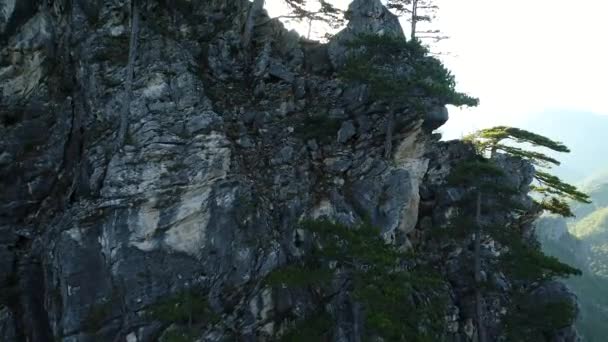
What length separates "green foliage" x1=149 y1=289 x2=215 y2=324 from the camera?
16.9 m

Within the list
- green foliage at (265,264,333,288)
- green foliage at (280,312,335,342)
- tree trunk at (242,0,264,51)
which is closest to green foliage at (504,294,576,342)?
green foliage at (280,312,335,342)

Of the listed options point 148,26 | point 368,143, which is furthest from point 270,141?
point 148,26

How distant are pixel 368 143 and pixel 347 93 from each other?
10.9ft

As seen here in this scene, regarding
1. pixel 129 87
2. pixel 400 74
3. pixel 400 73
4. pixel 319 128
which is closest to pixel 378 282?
pixel 319 128

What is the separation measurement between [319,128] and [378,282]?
1050 cm

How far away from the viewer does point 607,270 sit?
172m

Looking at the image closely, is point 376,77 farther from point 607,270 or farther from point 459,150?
point 607,270

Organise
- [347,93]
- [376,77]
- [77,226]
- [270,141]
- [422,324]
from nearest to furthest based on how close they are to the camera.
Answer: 1. [422,324]
2. [77,226]
3. [376,77]
4. [270,141]
5. [347,93]

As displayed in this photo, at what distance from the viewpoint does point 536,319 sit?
1952 centimetres

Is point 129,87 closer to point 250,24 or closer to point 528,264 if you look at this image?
point 250,24

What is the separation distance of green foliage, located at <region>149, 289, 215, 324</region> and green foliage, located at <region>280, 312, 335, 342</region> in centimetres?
331

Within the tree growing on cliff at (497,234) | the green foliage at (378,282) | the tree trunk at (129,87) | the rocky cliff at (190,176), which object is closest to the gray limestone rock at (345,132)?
the rocky cliff at (190,176)

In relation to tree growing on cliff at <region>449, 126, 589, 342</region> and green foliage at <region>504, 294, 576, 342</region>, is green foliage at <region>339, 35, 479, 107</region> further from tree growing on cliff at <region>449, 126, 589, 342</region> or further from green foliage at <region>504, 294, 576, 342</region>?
green foliage at <region>504, 294, 576, 342</region>

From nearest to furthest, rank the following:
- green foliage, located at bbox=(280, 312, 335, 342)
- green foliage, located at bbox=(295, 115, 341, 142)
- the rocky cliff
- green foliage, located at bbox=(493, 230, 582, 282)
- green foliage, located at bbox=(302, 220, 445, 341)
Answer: green foliage, located at bbox=(302, 220, 445, 341), green foliage, located at bbox=(280, 312, 335, 342), the rocky cliff, green foliage, located at bbox=(493, 230, 582, 282), green foliage, located at bbox=(295, 115, 341, 142)
